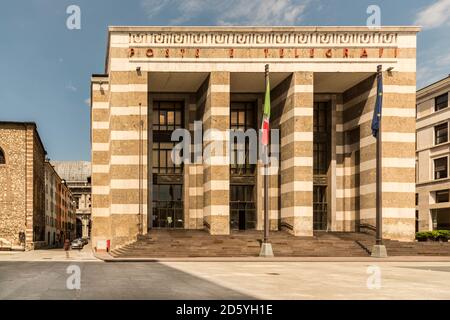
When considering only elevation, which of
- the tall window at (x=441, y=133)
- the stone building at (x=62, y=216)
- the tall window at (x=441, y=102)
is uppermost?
the tall window at (x=441, y=102)

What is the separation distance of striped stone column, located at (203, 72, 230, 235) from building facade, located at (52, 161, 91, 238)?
10165 cm

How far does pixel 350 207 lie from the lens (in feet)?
148

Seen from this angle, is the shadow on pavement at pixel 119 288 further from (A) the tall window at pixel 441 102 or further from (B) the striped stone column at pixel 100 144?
(A) the tall window at pixel 441 102

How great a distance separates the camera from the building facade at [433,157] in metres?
63.1

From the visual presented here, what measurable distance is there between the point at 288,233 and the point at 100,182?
21.8m

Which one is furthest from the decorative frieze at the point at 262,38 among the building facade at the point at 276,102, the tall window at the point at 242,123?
the tall window at the point at 242,123

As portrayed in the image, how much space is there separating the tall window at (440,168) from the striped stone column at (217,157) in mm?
36964

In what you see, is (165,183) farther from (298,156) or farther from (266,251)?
(266,251)

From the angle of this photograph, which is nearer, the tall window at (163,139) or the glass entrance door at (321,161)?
the tall window at (163,139)

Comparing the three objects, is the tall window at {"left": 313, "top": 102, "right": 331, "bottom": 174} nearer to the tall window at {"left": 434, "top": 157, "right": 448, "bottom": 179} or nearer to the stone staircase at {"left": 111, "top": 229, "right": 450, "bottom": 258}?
the stone staircase at {"left": 111, "top": 229, "right": 450, "bottom": 258}

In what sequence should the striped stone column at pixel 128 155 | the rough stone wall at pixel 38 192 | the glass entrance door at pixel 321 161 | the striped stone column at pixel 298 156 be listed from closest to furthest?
the striped stone column at pixel 128 155 < the striped stone column at pixel 298 156 < the glass entrance door at pixel 321 161 < the rough stone wall at pixel 38 192

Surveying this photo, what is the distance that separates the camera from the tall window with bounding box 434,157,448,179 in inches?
2499
